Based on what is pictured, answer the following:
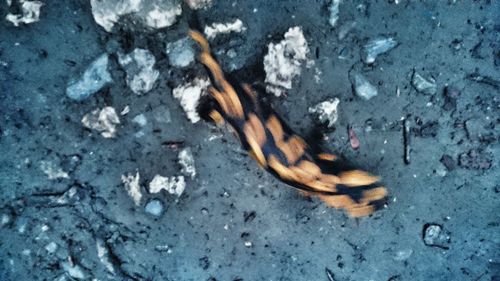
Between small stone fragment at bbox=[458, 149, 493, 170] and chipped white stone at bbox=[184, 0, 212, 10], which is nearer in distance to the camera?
chipped white stone at bbox=[184, 0, 212, 10]

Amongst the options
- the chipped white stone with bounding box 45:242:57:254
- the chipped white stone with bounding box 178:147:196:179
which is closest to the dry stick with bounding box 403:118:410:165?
the chipped white stone with bounding box 178:147:196:179

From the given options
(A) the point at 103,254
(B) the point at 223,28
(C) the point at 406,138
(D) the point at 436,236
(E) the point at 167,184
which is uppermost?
(B) the point at 223,28

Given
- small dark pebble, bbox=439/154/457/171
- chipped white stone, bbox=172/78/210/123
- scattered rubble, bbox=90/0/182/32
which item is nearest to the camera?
scattered rubble, bbox=90/0/182/32

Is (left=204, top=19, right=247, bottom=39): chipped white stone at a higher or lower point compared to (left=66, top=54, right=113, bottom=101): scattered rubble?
higher

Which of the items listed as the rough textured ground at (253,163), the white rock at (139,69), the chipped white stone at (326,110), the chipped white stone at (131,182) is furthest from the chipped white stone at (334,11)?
the chipped white stone at (131,182)

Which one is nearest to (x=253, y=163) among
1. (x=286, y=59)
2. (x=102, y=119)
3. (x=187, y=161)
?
(x=187, y=161)

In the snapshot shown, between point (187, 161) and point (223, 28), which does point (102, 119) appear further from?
point (223, 28)

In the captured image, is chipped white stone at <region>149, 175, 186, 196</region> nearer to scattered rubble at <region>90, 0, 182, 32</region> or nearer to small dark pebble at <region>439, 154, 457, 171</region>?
scattered rubble at <region>90, 0, 182, 32</region>

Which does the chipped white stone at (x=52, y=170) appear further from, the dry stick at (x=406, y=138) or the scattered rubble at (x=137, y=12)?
the dry stick at (x=406, y=138)
